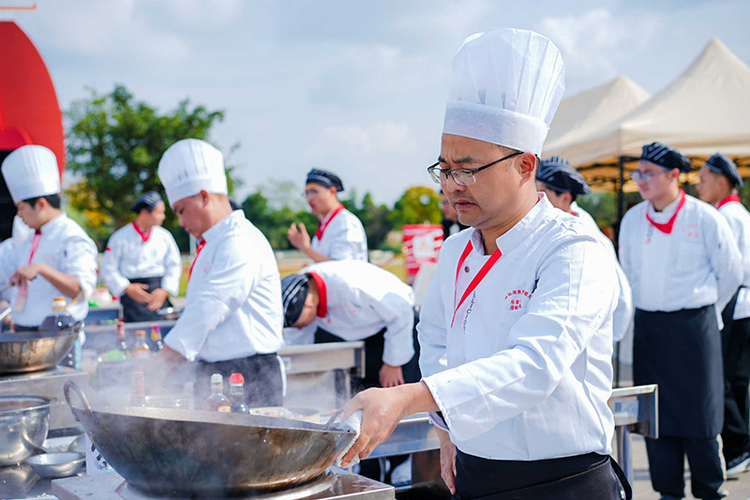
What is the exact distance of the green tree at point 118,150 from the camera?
2284 cm

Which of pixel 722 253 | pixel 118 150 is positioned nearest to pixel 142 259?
pixel 722 253

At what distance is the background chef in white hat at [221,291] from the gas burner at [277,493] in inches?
62.4

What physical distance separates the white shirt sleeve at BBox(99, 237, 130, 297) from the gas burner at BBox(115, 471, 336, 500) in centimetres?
612

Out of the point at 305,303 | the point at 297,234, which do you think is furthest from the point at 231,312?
the point at 297,234

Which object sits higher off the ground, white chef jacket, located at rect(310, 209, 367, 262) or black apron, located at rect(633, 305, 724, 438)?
white chef jacket, located at rect(310, 209, 367, 262)

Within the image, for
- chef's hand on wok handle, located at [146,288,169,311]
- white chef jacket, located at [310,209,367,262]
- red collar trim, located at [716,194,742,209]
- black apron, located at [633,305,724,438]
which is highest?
red collar trim, located at [716,194,742,209]

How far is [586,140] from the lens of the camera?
7184 millimetres

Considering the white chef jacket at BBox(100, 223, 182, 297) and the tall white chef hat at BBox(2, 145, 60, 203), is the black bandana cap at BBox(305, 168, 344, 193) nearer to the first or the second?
the tall white chef hat at BBox(2, 145, 60, 203)

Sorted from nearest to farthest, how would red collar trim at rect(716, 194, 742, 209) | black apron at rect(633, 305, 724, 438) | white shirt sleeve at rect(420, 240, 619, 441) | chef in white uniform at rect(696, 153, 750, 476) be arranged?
1. white shirt sleeve at rect(420, 240, 619, 441)
2. black apron at rect(633, 305, 724, 438)
3. chef in white uniform at rect(696, 153, 750, 476)
4. red collar trim at rect(716, 194, 742, 209)

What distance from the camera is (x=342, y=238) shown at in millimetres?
5504

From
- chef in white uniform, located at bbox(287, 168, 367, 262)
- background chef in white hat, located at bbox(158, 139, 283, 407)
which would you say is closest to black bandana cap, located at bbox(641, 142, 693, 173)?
background chef in white hat, located at bbox(158, 139, 283, 407)

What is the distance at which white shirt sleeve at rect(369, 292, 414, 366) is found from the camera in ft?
11.3

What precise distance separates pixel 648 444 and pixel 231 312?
257 centimetres

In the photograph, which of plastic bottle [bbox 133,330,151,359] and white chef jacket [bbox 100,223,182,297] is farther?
white chef jacket [bbox 100,223,182,297]
